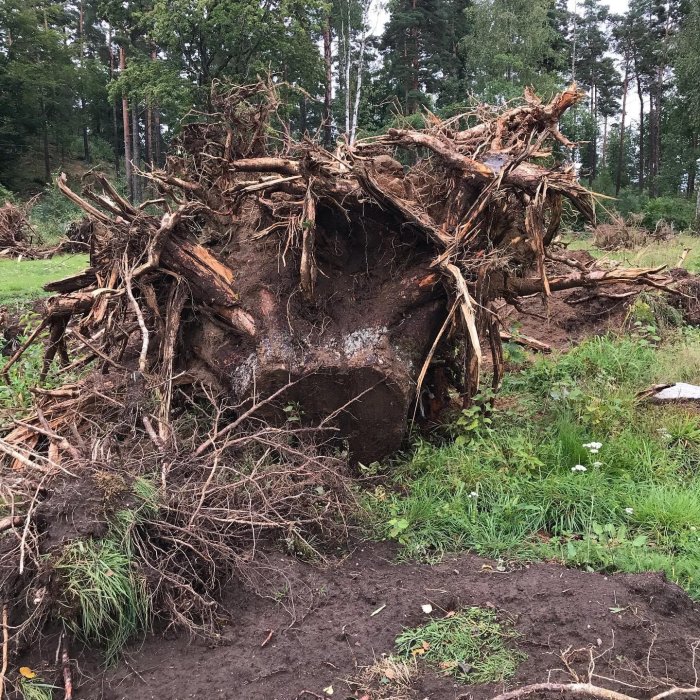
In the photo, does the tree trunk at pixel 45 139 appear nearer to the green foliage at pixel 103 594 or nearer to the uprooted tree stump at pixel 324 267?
the uprooted tree stump at pixel 324 267

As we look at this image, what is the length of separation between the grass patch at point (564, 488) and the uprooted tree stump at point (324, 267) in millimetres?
499

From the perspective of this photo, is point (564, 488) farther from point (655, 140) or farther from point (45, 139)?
point (45, 139)

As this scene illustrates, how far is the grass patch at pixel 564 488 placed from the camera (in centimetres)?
315

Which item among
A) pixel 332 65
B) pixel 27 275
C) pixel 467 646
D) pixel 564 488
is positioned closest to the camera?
pixel 467 646

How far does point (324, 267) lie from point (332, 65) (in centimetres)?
2540

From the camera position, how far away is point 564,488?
3.57m

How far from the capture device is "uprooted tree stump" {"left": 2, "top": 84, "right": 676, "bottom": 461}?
13.2ft

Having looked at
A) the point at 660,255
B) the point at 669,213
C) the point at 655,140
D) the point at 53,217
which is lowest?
the point at 660,255

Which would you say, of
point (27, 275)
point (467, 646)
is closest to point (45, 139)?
point (27, 275)

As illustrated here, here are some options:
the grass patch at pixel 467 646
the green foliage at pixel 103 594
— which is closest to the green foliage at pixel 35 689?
the green foliage at pixel 103 594

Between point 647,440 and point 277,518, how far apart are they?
104 inches

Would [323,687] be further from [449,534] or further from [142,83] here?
[142,83]

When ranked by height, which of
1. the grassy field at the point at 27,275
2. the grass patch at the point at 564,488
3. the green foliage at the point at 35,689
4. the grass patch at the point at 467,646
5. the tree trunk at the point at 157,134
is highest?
the tree trunk at the point at 157,134

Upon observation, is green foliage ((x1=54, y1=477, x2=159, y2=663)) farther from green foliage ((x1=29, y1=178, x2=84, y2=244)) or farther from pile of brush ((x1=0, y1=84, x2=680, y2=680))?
green foliage ((x1=29, y1=178, x2=84, y2=244))
